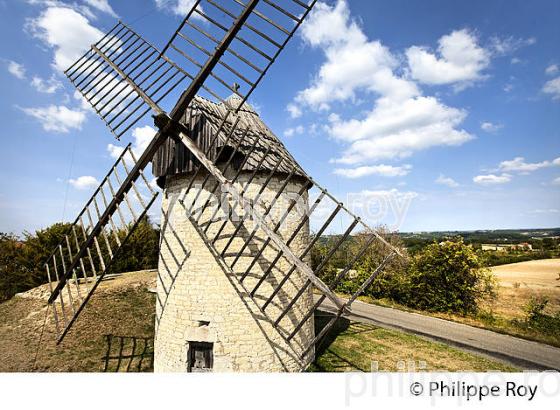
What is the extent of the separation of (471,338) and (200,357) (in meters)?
9.46

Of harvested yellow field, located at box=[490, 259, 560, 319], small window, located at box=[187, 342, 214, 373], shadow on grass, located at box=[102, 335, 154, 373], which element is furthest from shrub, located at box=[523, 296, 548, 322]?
shadow on grass, located at box=[102, 335, 154, 373]

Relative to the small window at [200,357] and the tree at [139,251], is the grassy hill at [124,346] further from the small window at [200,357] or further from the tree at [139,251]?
the tree at [139,251]

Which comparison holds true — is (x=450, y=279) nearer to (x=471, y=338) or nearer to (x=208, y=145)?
(x=471, y=338)

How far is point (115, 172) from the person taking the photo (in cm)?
658

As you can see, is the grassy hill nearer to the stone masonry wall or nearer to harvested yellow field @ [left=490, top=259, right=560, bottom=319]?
the stone masonry wall

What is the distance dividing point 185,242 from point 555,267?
1992 centimetres

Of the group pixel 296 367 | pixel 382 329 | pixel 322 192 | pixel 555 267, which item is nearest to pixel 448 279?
pixel 382 329

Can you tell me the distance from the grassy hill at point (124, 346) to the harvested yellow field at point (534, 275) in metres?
9.22

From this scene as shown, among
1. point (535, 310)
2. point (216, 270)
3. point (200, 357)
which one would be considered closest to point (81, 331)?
point (200, 357)

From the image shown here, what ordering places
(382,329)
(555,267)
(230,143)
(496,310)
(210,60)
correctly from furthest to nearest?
(555,267)
(496,310)
(382,329)
(230,143)
(210,60)

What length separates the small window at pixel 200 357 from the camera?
246 inches

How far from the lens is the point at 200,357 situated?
20.7 feet

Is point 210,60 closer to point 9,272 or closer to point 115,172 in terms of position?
point 115,172

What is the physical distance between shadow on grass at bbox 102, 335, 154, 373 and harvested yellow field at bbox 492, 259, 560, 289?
17.0 metres
